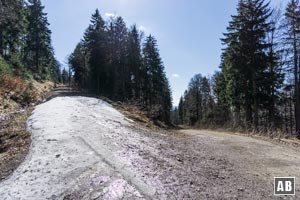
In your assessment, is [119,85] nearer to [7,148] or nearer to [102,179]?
[7,148]

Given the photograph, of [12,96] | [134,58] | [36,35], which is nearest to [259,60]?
[12,96]

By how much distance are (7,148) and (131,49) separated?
121 ft

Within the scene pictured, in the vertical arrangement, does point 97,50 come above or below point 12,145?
above

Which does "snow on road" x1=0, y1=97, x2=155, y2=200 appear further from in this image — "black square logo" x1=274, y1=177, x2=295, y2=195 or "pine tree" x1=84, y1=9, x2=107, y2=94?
"pine tree" x1=84, y1=9, x2=107, y2=94

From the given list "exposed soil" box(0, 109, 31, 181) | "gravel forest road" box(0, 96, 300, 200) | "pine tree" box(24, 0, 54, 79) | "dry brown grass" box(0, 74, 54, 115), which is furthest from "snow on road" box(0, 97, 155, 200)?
"pine tree" box(24, 0, 54, 79)

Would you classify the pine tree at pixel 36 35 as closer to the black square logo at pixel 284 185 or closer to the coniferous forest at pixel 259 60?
the coniferous forest at pixel 259 60

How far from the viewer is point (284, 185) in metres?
5.87

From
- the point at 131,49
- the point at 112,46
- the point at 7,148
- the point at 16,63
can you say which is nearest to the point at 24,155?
the point at 7,148

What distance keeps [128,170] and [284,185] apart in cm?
320

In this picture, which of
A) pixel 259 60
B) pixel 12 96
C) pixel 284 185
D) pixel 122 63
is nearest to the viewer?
pixel 284 185

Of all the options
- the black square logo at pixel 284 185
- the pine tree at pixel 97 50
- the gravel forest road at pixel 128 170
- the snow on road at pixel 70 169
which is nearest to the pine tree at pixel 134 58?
the pine tree at pixel 97 50

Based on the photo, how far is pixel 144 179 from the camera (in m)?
5.14

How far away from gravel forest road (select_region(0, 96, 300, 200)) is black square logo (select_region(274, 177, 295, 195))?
10 cm

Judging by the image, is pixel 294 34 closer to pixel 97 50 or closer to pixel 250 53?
pixel 250 53
